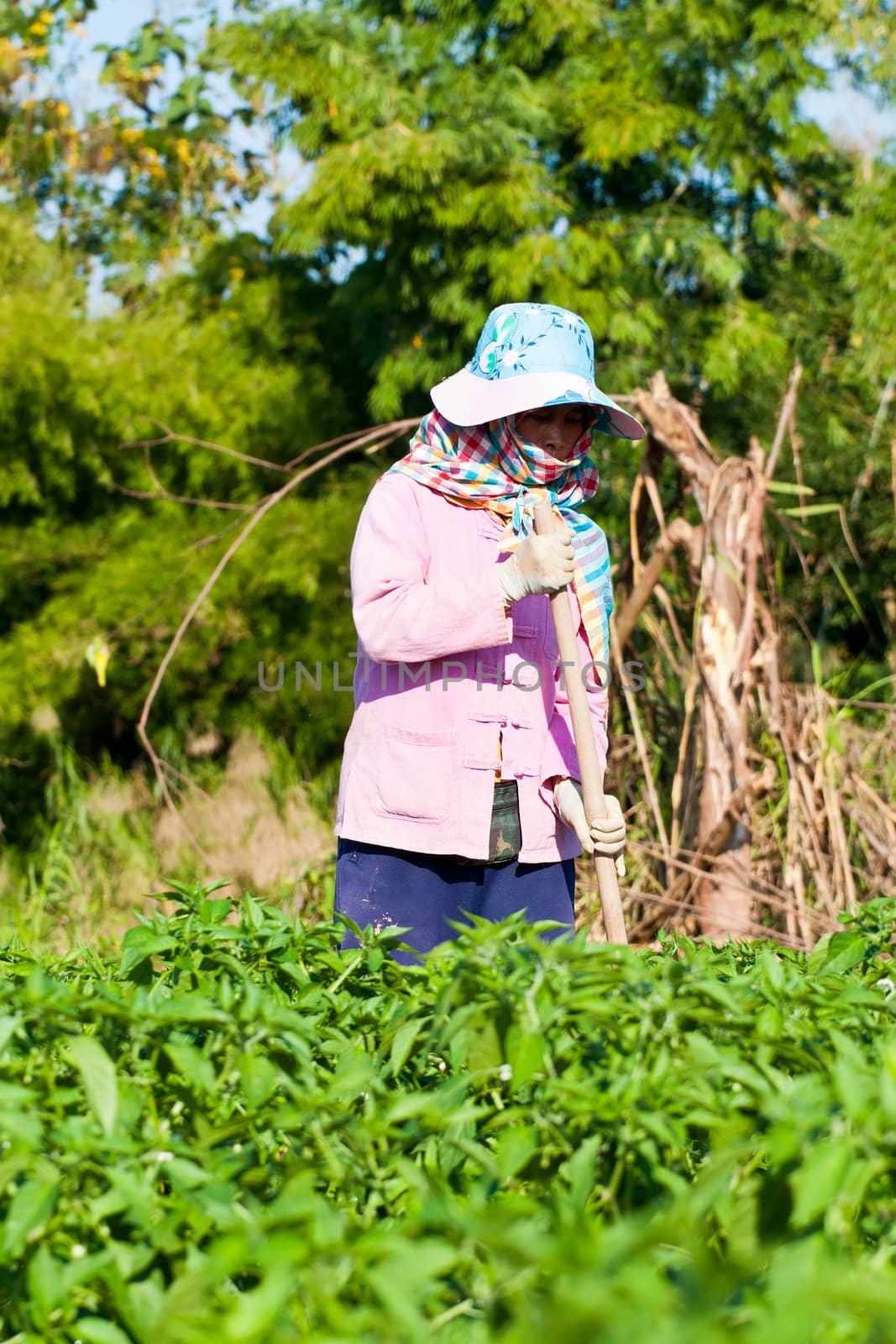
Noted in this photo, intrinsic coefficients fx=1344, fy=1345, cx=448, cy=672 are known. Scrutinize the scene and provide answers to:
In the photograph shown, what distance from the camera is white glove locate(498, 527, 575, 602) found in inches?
82.9

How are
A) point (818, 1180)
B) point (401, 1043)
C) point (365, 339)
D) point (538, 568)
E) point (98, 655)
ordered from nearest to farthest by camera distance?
point (818, 1180)
point (401, 1043)
point (538, 568)
point (98, 655)
point (365, 339)

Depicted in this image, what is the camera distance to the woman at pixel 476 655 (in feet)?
7.08

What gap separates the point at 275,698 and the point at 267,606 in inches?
15.9

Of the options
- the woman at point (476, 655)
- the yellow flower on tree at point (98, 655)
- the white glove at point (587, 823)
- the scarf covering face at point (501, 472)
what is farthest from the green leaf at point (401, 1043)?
the yellow flower on tree at point (98, 655)

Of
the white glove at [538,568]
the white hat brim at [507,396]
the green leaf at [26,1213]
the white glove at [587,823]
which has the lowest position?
the green leaf at [26,1213]

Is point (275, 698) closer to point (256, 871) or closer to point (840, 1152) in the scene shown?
point (256, 871)

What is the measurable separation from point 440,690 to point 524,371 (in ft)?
1.80

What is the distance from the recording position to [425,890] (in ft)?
7.28

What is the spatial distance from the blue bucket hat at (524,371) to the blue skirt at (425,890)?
0.73 metres

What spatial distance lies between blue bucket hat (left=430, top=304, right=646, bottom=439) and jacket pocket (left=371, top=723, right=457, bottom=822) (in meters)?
0.52

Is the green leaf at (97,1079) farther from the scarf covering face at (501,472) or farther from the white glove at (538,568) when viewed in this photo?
the scarf covering face at (501,472)

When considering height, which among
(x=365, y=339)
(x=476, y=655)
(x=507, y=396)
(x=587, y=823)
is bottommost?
(x=587, y=823)

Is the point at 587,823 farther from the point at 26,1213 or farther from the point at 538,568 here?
the point at 26,1213

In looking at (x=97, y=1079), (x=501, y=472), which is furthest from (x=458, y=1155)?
(x=501, y=472)
